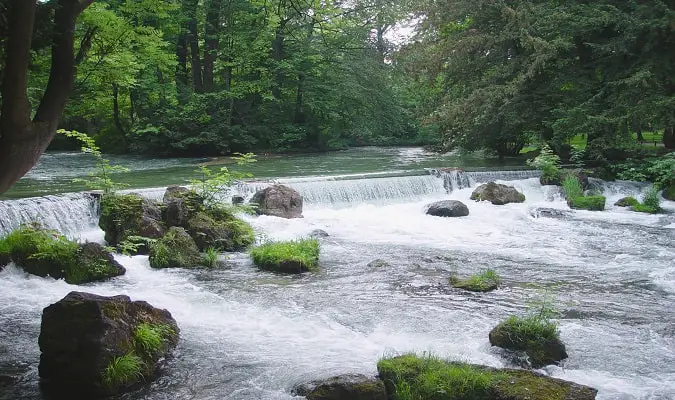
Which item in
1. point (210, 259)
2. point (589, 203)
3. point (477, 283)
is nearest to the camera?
point (477, 283)

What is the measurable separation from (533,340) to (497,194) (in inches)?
460

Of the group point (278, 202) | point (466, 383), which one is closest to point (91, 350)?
point (466, 383)

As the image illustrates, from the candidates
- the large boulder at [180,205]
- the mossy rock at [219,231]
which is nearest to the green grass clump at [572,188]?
the mossy rock at [219,231]

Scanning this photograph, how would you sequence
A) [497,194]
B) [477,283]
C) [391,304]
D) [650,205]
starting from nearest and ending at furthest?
[391,304] < [477,283] < [650,205] < [497,194]

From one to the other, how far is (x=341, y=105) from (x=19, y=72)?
92.5ft

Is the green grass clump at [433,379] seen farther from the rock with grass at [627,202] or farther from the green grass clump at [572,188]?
the rock with grass at [627,202]

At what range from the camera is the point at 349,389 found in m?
5.14

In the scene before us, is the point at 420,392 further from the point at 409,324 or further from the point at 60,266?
the point at 60,266

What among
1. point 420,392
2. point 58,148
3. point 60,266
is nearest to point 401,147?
point 58,148

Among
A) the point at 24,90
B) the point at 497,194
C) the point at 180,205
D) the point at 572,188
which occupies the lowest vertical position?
the point at 497,194

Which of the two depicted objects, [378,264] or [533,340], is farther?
[378,264]

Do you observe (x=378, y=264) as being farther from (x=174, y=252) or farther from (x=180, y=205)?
(x=180, y=205)

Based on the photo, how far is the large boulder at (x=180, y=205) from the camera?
12062 mm

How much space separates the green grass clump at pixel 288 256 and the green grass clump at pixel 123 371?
4447 millimetres
